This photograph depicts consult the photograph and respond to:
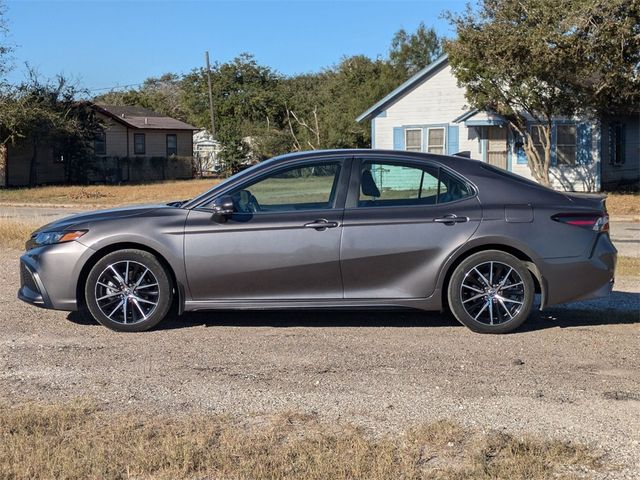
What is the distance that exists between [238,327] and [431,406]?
2.73m

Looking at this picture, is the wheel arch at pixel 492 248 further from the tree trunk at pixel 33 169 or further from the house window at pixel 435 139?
the tree trunk at pixel 33 169

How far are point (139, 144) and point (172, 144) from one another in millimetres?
2895

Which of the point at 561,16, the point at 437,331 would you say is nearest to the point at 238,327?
the point at 437,331

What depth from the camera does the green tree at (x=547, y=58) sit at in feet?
71.7

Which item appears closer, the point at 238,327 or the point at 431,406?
the point at 431,406

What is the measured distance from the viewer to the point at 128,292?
7137 mm

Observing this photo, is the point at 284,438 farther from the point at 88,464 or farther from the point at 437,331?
the point at 437,331

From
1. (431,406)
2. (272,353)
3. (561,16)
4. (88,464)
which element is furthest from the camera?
(561,16)

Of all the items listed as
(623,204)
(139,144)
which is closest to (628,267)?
(623,204)

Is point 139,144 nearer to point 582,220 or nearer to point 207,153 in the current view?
point 207,153

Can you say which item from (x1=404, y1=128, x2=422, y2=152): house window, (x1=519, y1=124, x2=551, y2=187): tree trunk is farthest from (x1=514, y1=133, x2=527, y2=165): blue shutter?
(x1=404, y1=128, x2=422, y2=152): house window

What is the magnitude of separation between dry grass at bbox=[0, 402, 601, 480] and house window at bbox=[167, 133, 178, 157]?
51.0 metres

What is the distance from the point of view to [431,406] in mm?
5121

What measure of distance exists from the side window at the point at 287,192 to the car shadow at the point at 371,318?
1.02 m
